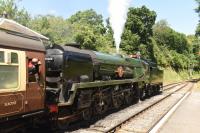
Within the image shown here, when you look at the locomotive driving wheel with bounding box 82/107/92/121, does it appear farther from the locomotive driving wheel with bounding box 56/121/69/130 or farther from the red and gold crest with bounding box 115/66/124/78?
the red and gold crest with bounding box 115/66/124/78

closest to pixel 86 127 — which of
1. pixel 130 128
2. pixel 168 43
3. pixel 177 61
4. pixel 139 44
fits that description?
pixel 130 128

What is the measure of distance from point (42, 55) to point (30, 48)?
2.28 ft

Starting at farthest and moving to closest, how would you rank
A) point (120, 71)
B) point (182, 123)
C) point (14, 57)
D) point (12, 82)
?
point (120, 71)
point (182, 123)
point (14, 57)
point (12, 82)

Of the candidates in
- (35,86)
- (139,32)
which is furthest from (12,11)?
(35,86)

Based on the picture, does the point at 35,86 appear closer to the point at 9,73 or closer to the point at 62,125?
the point at 9,73

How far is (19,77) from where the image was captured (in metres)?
9.81

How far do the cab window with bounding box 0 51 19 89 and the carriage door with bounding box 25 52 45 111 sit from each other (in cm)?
52

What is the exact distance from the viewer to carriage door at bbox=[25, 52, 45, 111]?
33.6 feet

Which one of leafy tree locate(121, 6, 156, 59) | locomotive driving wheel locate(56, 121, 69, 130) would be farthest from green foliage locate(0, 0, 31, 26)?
locomotive driving wheel locate(56, 121, 69, 130)

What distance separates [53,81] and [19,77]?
3013 millimetres

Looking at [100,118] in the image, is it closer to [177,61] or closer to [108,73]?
[108,73]

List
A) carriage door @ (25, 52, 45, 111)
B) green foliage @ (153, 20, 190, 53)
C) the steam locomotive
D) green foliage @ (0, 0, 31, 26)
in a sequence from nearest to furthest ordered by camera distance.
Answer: the steam locomotive → carriage door @ (25, 52, 45, 111) → green foliage @ (0, 0, 31, 26) → green foliage @ (153, 20, 190, 53)

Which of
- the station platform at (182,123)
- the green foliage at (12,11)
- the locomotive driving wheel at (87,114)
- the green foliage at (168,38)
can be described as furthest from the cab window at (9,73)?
the green foliage at (168,38)

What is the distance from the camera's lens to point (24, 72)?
10023 mm
